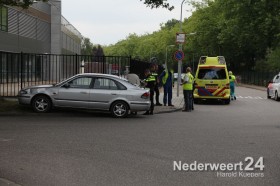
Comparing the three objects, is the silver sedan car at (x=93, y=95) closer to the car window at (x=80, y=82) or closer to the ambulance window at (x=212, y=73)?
the car window at (x=80, y=82)

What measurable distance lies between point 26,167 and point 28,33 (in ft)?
130

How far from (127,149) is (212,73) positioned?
49.4ft

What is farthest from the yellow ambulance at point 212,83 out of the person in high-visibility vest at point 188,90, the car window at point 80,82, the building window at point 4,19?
the building window at point 4,19

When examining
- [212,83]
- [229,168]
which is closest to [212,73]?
[212,83]

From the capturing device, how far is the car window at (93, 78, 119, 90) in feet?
49.7

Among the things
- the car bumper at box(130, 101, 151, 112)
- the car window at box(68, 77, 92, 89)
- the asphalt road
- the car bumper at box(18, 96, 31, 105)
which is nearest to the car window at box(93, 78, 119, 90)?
the car window at box(68, 77, 92, 89)

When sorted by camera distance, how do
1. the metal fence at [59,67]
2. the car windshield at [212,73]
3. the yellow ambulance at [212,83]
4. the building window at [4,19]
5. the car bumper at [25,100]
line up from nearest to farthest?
the car bumper at [25,100]
the metal fence at [59,67]
the yellow ambulance at [212,83]
the car windshield at [212,73]
the building window at [4,19]

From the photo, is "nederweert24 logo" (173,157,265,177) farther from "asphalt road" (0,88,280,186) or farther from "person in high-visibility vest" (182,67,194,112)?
"person in high-visibility vest" (182,67,194,112)

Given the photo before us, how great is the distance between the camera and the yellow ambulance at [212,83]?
23094 millimetres

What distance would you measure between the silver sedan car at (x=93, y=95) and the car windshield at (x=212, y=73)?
28.8ft

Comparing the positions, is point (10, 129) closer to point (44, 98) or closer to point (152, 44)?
point (44, 98)

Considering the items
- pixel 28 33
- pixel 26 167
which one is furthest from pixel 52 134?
pixel 28 33

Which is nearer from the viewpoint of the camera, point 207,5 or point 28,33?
point 28,33

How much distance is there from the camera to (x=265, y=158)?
27.2 feet
